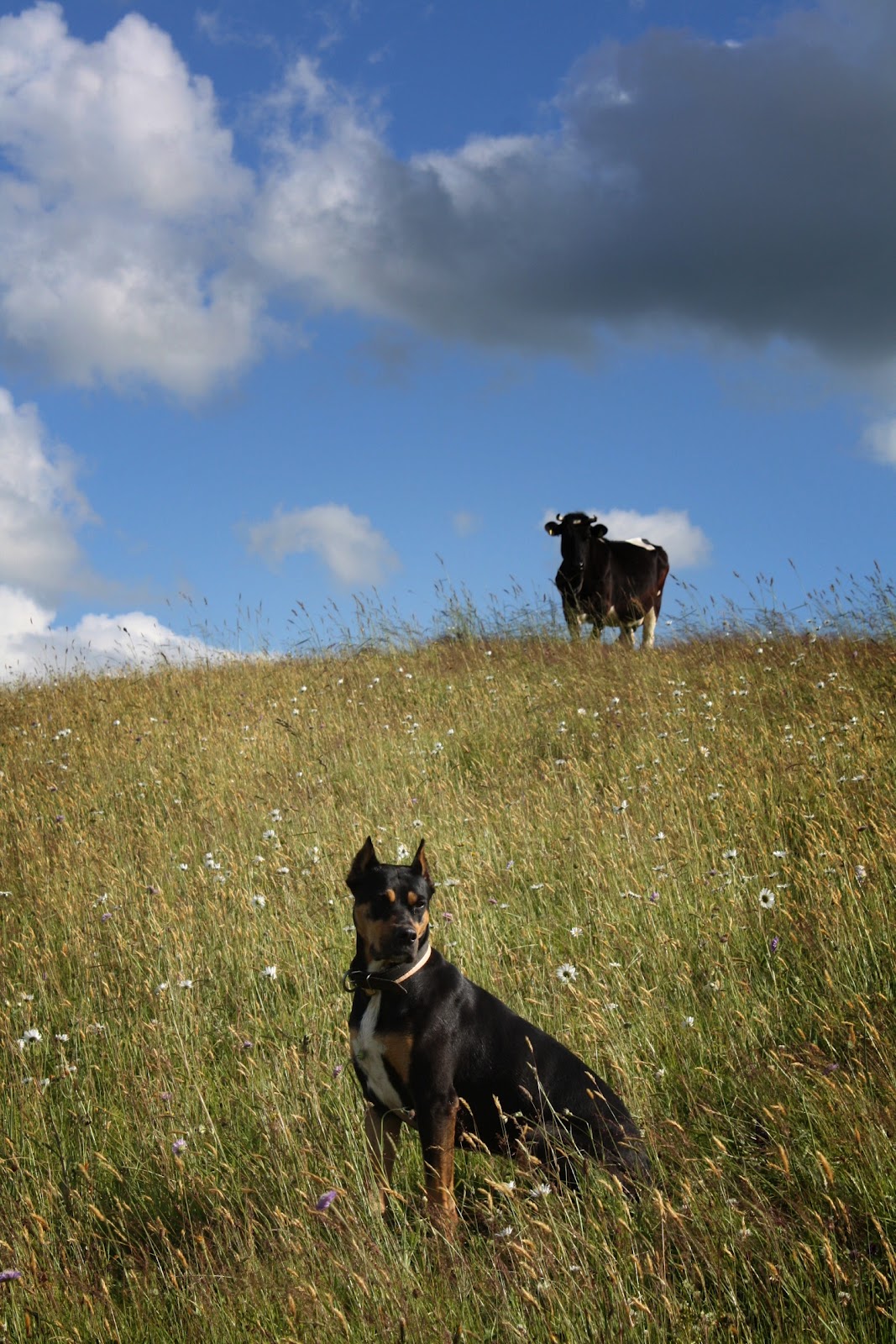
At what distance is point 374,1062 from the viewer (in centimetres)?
364

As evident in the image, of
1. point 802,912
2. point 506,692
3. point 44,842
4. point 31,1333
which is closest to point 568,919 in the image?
point 802,912

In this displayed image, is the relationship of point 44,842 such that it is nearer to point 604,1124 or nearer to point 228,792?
point 228,792

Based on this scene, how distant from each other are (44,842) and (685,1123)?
21.0 feet

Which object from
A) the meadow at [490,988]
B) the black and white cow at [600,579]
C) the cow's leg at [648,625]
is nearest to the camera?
the meadow at [490,988]

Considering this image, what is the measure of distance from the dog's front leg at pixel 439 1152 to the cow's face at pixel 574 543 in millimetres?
14782

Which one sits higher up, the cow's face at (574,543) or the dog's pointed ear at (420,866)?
the cow's face at (574,543)

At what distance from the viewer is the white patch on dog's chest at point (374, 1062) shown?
3.62 meters

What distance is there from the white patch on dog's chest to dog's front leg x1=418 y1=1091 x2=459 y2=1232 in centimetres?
16

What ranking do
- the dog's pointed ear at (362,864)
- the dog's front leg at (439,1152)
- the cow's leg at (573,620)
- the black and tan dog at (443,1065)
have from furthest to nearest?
the cow's leg at (573,620), the dog's pointed ear at (362,864), the black and tan dog at (443,1065), the dog's front leg at (439,1152)

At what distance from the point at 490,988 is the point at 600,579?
45.3ft

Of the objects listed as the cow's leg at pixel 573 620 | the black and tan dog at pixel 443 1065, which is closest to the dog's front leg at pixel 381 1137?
the black and tan dog at pixel 443 1065

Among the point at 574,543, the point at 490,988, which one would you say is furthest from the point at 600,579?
the point at 490,988

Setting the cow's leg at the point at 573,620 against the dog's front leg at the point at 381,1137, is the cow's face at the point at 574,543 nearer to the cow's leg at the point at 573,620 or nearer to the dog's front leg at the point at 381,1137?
the cow's leg at the point at 573,620

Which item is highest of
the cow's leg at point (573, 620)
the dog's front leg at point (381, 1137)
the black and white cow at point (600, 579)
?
the black and white cow at point (600, 579)
